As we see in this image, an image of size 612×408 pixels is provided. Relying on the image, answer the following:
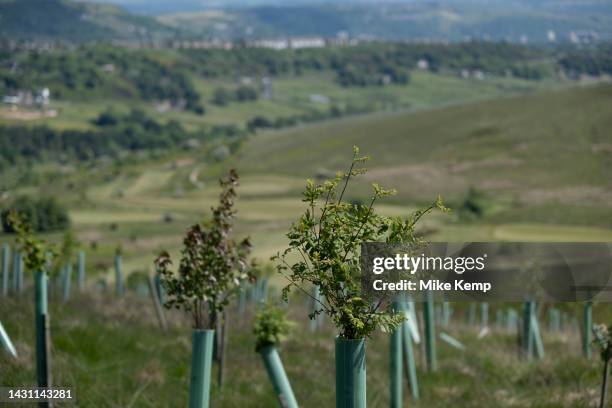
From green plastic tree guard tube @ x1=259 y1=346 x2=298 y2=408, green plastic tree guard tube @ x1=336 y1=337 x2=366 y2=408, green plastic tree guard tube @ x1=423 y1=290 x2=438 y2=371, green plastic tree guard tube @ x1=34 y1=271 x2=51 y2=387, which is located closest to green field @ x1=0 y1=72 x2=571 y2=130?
green plastic tree guard tube @ x1=423 y1=290 x2=438 y2=371

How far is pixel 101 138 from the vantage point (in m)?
141

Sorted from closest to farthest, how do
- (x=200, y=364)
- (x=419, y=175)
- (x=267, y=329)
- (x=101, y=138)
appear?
(x=200, y=364) < (x=267, y=329) < (x=419, y=175) < (x=101, y=138)

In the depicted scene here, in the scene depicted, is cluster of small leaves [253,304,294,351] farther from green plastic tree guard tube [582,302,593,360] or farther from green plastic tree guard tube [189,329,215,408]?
green plastic tree guard tube [582,302,593,360]

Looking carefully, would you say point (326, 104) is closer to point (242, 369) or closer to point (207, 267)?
point (242, 369)

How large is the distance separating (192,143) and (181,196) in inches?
1738

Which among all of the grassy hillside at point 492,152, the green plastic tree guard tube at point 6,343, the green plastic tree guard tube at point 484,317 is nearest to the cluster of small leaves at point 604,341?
the green plastic tree guard tube at point 6,343

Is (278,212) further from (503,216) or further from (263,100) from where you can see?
(263,100)

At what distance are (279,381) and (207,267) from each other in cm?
116

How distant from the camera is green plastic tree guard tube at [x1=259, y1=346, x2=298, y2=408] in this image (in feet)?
24.5

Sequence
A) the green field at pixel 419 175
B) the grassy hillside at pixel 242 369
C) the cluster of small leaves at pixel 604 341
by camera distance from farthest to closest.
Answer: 1. the green field at pixel 419 175
2. the grassy hillside at pixel 242 369
3. the cluster of small leaves at pixel 604 341

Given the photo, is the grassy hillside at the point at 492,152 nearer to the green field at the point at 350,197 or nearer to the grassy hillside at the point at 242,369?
the green field at the point at 350,197

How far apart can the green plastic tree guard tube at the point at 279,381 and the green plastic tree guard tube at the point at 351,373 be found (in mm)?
1834

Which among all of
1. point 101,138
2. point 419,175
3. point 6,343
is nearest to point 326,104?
point 101,138

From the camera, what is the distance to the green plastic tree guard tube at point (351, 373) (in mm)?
5590
